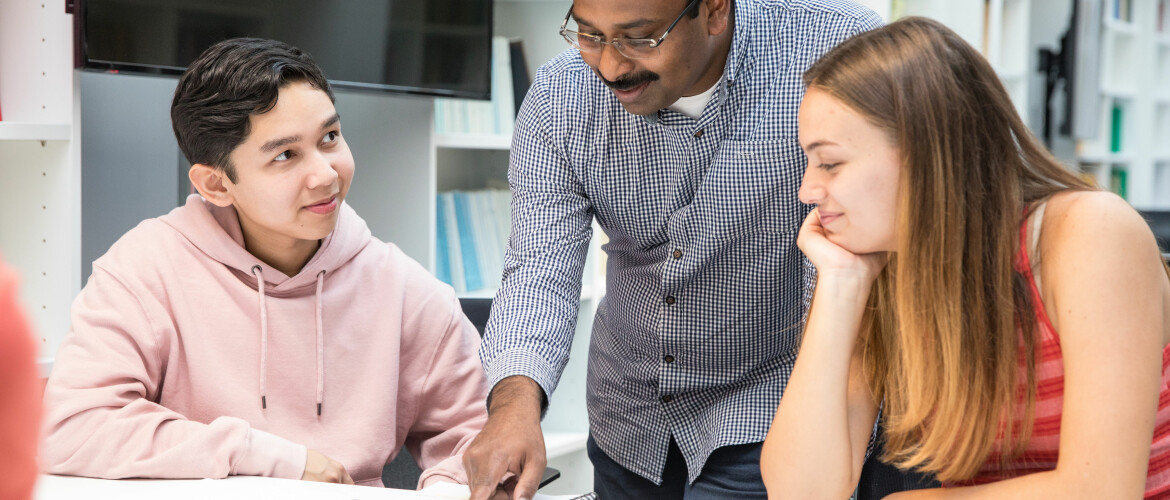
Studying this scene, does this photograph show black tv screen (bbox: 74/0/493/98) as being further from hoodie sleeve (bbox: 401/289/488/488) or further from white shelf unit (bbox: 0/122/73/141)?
hoodie sleeve (bbox: 401/289/488/488)

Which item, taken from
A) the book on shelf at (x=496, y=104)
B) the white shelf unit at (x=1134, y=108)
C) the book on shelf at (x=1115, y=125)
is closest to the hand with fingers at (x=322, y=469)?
the book on shelf at (x=496, y=104)

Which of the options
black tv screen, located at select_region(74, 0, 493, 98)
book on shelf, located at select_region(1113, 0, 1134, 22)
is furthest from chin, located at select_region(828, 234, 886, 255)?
book on shelf, located at select_region(1113, 0, 1134, 22)

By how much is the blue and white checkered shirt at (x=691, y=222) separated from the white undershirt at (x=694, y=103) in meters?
0.01

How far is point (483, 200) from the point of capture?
2629 millimetres

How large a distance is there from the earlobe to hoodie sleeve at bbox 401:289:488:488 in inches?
14.5

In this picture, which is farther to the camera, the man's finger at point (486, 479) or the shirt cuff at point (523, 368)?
the shirt cuff at point (523, 368)

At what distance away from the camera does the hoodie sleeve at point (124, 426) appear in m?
1.27

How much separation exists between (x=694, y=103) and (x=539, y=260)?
0.34 metres

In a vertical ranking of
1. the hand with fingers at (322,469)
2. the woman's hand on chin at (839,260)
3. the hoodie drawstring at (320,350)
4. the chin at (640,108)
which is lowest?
the hand with fingers at (322,469)

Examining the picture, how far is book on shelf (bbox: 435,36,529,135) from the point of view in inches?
103

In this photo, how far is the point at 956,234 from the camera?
3.52ft

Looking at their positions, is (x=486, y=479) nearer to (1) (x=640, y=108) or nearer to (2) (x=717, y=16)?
(1) (x=640, y=108)

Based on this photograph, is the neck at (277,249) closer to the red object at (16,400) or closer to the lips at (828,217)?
the lips at (828,217)

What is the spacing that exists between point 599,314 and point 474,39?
0.93 meters
